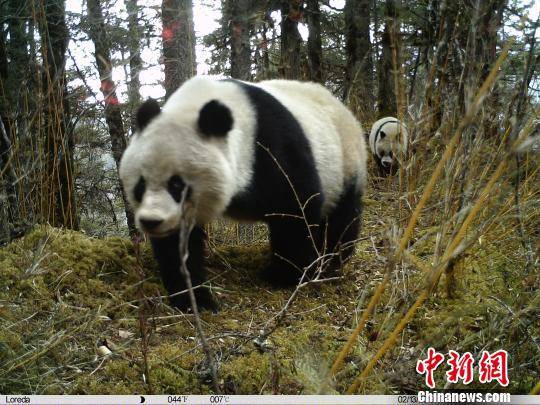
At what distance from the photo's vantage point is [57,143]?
3398 mm

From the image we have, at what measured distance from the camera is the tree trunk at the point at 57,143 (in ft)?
10.2

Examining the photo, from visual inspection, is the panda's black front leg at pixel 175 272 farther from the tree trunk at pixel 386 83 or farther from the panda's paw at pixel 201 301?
the tree trunk at pixel 386 83

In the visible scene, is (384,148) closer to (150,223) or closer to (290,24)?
(290,24)

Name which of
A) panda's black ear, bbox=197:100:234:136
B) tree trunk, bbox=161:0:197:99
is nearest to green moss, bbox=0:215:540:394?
panda's black ear, bbox=197:100:234:136

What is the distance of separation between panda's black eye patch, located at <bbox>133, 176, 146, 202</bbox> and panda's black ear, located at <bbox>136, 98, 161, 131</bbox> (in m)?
0.30

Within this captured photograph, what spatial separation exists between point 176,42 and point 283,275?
366cm

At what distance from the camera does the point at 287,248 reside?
10.4 ft

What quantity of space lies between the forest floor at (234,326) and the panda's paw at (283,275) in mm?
70

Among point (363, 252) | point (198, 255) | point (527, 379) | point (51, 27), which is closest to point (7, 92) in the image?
point (51, 27)

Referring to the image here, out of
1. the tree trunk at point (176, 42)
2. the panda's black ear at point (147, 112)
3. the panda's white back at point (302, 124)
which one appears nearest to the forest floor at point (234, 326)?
the panda's white back at point (302, 124)

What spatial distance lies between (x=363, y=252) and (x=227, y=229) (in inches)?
62.0

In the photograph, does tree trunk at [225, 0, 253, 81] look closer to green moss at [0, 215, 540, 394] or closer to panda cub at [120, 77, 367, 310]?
panda cub at [120, 77, 367, 310]

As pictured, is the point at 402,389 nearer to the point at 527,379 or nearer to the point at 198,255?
the point at 527,379
